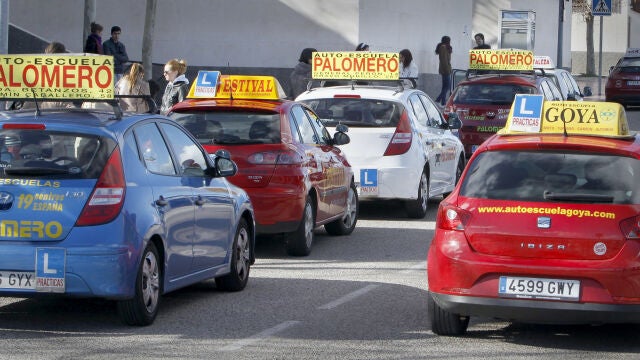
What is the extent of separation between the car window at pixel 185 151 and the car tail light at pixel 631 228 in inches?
131

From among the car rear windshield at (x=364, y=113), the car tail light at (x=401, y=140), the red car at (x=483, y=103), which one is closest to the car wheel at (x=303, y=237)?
the car tail light at (x=401, y=140)

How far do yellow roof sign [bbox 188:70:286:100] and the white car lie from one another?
7.62 ft

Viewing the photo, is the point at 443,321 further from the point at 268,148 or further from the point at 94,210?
the point at 268,148

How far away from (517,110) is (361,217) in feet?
24.2

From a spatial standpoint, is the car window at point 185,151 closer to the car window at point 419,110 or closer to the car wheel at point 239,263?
the car wheel at point 239,263

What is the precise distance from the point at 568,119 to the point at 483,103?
44.6ft

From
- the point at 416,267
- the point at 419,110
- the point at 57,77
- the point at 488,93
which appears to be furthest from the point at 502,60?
the point at 57,77

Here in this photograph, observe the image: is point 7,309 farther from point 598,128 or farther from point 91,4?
point 91,4

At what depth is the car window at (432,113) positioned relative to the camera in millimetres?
17672

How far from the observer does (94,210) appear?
28.5ft

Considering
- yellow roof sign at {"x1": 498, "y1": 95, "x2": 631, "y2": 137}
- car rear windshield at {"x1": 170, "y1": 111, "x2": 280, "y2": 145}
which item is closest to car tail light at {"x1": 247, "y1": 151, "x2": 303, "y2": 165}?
car rear windshield at {"x1": 170, "y1": 111, "x2": 280, "y2": 145}

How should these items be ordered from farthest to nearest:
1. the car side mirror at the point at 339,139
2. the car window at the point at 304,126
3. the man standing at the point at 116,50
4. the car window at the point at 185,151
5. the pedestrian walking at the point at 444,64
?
the pedestrian walking at the point at 444,64 → the man standing at the point at 116,50 → the car side mirror at the point at 339,139 → the car window at the point at 304,126 → the car window at the point at 185,151

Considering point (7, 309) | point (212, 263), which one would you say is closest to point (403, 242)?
point (212, 263)

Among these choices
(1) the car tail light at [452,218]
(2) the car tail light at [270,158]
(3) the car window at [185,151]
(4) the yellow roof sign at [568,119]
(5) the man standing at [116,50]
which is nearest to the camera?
(1) the car tail light at [452,218]
